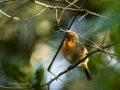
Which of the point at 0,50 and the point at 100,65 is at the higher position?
the point at 100,65

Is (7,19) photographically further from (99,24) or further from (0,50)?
(99,24)

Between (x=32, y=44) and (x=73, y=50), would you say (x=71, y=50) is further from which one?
(x=32, y=44)

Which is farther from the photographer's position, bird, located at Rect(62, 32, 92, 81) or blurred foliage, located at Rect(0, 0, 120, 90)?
bird, located at Rect(62, 32, 92, 81)

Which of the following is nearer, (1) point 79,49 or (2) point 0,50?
(1) point 79,49

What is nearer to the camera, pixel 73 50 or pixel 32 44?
pixel 73 50

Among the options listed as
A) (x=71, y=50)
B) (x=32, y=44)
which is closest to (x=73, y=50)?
(x=71, y=50)

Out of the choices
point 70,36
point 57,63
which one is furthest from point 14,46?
point 70,36

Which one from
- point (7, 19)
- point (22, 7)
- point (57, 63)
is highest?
point (22, 7)

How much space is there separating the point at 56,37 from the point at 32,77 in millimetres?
616

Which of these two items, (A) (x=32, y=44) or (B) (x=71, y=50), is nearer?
(B) (x=71, y=50)

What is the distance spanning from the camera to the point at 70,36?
86 cm

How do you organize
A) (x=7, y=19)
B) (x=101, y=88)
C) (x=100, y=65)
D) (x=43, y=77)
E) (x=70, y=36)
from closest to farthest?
(x=101, y=88), (x=100, y=65), (x=43, y=77), (x=70, y=36), (x=7, y=19)

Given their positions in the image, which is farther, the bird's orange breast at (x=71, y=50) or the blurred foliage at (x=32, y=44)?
the bird's orange breast at (x=71, y=50)

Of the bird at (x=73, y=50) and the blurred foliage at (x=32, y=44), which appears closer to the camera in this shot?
the blurred foliage at (x=32, y=44)
